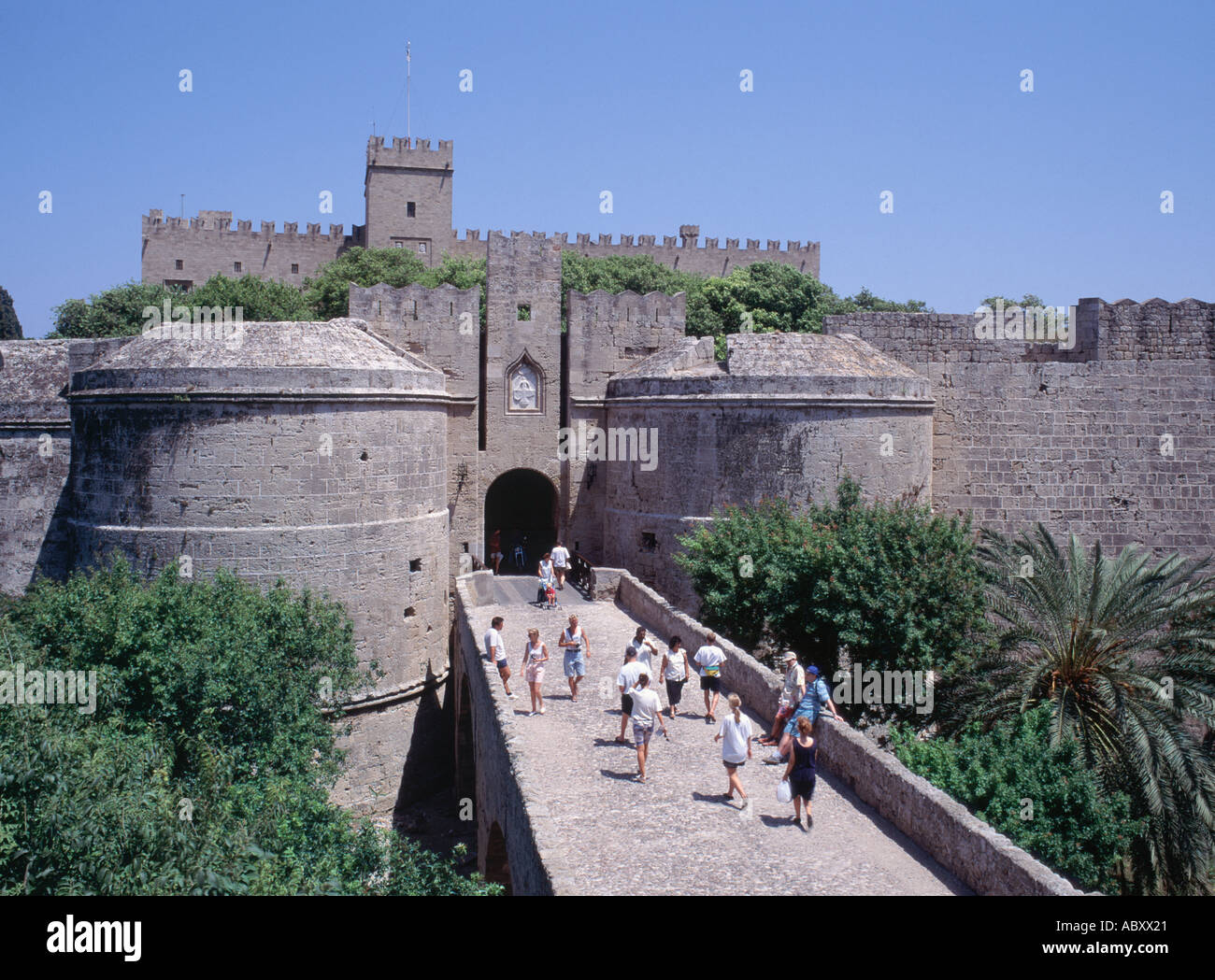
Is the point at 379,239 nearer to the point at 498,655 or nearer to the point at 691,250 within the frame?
the point at 691,250

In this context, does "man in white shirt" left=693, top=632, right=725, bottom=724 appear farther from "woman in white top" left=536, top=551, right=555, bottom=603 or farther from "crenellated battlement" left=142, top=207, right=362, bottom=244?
"crenellated battlement" left=142, top=207, right=362, bottom=244

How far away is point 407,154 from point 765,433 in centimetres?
4702

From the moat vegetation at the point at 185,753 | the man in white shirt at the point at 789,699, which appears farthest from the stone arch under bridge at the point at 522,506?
the man in white shirt at the point at 789,699

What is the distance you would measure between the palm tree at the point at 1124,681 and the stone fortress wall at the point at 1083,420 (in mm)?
6499

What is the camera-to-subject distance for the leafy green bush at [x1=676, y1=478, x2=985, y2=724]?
59.8ft

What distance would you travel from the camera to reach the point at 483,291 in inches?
1786

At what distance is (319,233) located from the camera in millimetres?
66188

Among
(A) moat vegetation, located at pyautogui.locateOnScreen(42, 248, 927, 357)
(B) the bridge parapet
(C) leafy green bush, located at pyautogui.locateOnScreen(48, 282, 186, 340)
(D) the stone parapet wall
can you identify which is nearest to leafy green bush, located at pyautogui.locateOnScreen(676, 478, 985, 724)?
(D) the stone parapet wall

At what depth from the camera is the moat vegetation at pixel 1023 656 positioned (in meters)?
13.7

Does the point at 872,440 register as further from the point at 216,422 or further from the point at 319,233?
the point at 319,233

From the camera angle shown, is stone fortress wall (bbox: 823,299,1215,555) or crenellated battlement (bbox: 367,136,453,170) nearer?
stone fortress wall (bbox: 823,299,1215,555)

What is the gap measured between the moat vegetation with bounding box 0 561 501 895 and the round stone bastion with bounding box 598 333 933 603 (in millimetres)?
8521

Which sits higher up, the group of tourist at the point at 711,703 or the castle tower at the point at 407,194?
the castle tower at the point at 407,194

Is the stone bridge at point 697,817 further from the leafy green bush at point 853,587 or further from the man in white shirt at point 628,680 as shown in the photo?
the leafy green bush at point 853,587
